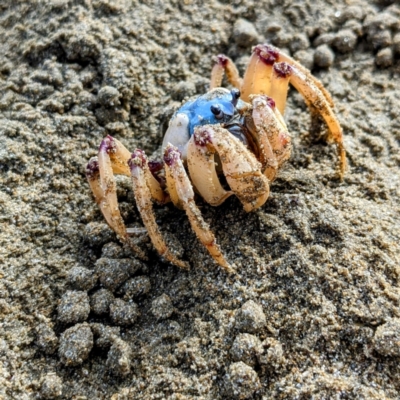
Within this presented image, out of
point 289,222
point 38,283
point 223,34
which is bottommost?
point 38,283

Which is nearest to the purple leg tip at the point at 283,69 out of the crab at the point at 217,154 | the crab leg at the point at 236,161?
the crab at the point at 217,154

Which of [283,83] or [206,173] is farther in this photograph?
[283,83]

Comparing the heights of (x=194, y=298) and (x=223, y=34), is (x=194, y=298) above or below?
below

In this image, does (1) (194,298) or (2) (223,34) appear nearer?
(1) (194,298)

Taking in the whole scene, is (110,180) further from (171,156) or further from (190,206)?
(190,206)

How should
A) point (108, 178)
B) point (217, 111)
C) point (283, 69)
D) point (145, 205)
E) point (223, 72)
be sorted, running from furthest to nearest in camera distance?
point (223, 72), point (283, 69), point (217, 111), point (108, 178), point (145, 205)

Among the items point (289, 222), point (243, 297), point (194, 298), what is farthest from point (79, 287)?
point (289, 222)

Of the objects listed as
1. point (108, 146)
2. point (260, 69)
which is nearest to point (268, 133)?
point (260, 69)

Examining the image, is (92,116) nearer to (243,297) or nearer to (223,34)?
(223,34)
